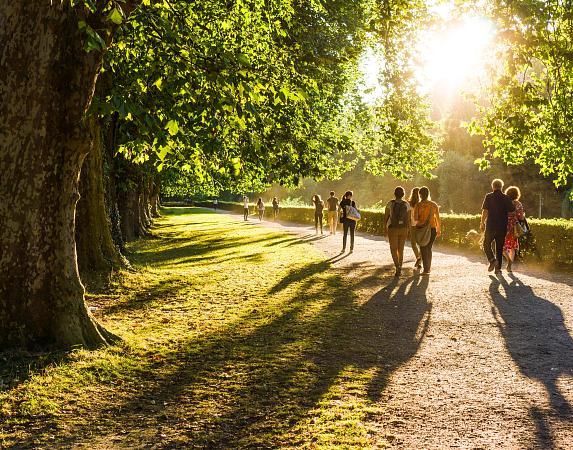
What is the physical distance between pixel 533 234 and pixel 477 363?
10585mm

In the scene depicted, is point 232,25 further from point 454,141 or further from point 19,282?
point 454,141

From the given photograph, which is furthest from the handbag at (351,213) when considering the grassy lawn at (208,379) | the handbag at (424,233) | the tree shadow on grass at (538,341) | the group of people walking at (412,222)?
the grassy lawn at (208,379)

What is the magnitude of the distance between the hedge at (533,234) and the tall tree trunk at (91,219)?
1100 centimetres

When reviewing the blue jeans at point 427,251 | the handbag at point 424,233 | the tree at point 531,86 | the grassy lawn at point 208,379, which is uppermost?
the tree at point 531,86

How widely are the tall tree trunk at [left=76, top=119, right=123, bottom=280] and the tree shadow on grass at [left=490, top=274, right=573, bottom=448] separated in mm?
7274

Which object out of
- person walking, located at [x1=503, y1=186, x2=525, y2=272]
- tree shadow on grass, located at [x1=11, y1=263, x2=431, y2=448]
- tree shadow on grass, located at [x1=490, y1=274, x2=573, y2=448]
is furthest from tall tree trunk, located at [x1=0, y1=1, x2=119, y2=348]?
person walking, located at [x1=503, y1=186, x2=525, y2=272]

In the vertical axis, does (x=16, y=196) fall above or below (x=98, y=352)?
above

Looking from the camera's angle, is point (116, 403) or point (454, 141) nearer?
point (116, 403)

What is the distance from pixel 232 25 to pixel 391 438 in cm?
929

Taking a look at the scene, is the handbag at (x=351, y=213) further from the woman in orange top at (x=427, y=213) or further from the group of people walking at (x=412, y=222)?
the woman in orange top at (x=427, y=213)

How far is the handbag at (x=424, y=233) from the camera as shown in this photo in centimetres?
1218

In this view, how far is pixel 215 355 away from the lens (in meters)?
6.39

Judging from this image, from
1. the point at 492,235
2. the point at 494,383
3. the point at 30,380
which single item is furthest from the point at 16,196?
the point at 492,235

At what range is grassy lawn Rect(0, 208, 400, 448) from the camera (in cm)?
417
